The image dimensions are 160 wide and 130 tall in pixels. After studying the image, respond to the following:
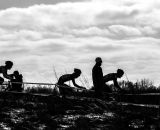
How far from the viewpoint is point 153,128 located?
10797mm

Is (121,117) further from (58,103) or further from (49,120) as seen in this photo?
(58,103)

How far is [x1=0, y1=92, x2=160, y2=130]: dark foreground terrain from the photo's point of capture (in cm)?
1140

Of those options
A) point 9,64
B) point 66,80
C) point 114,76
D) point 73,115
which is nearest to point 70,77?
point 66,80

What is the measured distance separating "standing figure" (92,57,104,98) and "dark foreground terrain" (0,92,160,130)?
33cm

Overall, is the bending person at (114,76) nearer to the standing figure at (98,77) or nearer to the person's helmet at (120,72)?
the person's helmet at (120,72)

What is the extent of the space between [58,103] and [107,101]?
1.54 m

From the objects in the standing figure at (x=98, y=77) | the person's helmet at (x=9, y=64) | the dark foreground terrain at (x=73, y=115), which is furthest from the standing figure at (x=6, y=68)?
the standing figure at (x=98, y=77)

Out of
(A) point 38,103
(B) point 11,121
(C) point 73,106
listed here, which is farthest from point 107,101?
(B) point 11,121

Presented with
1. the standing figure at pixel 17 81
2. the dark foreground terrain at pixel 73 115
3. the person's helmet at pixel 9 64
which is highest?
the person's helmet at pixel 9 64

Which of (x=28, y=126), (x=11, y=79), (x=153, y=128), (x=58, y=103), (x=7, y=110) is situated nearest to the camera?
(x=153, y=128)

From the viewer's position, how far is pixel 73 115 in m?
13.4

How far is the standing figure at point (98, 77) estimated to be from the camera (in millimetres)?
15258

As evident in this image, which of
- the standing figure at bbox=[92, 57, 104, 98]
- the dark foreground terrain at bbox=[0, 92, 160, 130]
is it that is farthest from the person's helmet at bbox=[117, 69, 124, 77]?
the dark foreground terrain at bbox=[0, 92, 160, 130]

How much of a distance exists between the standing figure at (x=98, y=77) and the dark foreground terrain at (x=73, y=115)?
0.33 m
